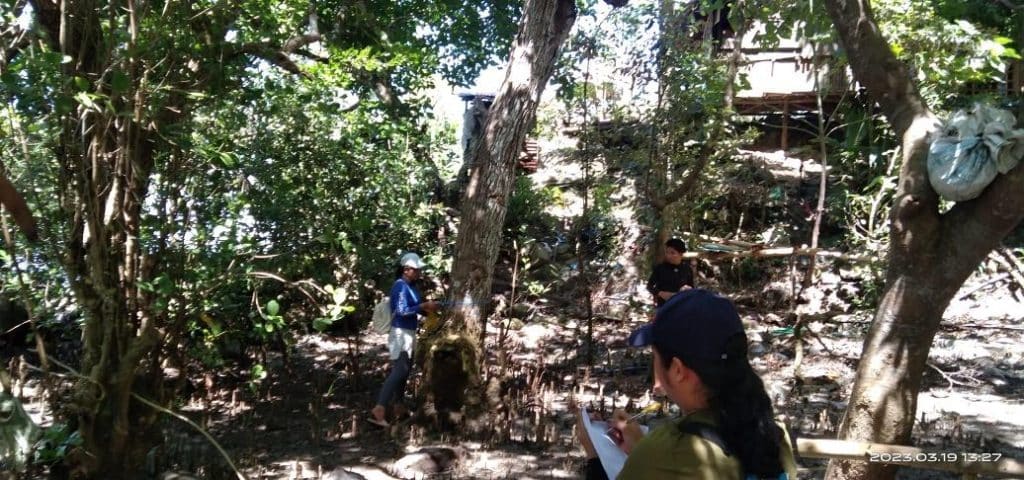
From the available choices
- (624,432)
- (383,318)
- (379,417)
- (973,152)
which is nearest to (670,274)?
(383,318)

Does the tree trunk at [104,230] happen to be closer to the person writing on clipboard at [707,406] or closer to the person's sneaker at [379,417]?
the person's sneaker at [379,417]

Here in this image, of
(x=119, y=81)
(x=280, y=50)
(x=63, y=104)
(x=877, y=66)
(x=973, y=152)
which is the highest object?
(x=280, y=50)

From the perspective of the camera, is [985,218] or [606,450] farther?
[985,218]

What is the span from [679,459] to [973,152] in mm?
2554

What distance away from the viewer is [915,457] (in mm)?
3297

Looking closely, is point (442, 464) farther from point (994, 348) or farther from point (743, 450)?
point (994, 348)

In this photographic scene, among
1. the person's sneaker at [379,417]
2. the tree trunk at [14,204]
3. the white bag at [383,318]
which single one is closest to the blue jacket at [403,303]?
the white bag at [383,318]

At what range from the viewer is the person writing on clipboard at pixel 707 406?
1633 mm

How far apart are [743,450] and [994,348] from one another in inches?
367

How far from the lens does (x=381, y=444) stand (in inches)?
267

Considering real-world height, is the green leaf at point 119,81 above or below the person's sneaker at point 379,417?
above

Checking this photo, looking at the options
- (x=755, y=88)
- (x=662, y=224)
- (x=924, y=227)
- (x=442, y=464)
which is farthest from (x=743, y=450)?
(x=755, y=88)

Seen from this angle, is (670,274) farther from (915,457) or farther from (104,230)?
(104,230)

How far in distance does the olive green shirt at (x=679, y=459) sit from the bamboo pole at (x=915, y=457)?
187 centimetres
